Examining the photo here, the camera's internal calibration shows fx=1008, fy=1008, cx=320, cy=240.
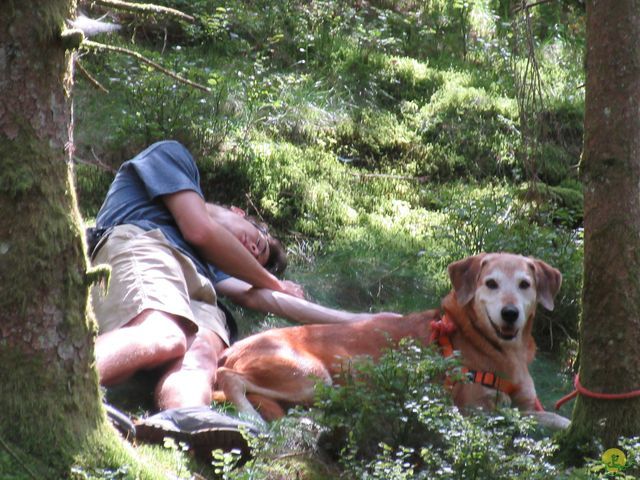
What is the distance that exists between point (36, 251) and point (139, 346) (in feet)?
5.81

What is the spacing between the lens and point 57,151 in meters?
3.59

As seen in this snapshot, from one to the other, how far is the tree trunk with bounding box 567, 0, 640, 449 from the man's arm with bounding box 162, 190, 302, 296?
7.74 feet

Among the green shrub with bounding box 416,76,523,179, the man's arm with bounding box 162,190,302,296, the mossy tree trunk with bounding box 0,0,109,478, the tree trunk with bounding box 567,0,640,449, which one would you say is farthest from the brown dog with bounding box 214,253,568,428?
the green shrub with bounding box 416,76,523,179

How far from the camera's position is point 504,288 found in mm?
6164

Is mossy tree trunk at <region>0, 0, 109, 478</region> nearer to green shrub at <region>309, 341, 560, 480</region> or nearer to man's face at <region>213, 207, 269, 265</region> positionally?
green shrub at <region>309, 341, 560, 480</region>

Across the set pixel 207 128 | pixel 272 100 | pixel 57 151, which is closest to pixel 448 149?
pixel 272 100

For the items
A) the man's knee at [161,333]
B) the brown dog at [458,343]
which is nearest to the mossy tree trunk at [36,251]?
the man's knee at [161,333]

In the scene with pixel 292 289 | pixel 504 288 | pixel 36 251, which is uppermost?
pixel 36 251

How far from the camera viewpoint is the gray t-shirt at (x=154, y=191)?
246 inches

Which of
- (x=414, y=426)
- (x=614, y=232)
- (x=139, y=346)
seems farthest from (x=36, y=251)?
(x=614, y=232)

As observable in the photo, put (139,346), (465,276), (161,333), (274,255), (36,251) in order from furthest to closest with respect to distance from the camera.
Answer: (274,255), (465,276), (161,333), (139,346), (36,251)

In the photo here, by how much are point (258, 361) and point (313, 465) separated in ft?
4.11

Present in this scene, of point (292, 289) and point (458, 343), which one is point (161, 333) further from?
point (458, 343)

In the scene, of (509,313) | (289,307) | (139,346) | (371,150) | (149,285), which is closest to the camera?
(139,346)
